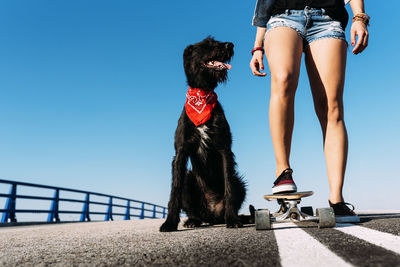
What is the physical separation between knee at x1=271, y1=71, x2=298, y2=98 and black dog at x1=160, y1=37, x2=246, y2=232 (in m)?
0.72

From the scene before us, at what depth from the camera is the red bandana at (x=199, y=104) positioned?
3193 millimetres

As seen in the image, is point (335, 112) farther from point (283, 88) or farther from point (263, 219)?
point (263, 219)

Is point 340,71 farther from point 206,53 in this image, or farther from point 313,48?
point 206,53

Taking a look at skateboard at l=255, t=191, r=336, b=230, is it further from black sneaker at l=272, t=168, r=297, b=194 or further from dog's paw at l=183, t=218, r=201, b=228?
dog's paw at l=183, t=218, r=201, b=228

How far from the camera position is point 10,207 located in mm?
8367

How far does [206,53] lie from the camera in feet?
12.5

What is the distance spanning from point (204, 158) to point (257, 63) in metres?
1.09

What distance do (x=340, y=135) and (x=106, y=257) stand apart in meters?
2.31

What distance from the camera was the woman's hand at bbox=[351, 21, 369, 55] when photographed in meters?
2.79

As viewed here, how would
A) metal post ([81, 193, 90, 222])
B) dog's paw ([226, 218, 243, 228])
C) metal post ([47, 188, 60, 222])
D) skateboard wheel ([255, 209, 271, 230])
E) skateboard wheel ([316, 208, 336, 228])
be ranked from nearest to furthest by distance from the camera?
skateboard wheel ([316, 208, 336, 228]) → skateboard wheel ([255, 209, 271, 230]) → dog's paw ([226, 218, 243, 228]) → metal post ([47, 188, 60, 222]) → metal post ([81, 193, 90, 222])

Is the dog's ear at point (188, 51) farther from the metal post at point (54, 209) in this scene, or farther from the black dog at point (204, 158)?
the metal post at point (54, 209)

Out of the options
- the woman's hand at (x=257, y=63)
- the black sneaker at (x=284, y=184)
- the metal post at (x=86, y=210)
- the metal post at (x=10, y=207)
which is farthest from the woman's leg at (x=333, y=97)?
the metal post at (x=86, y=210)

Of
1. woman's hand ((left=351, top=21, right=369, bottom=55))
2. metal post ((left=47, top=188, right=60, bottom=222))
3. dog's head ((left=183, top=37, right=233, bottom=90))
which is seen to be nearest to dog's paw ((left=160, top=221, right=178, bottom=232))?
dog's head ((left=183, top=37, right=233, bottom=90))

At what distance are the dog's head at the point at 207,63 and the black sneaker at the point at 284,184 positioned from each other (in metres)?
1.57
